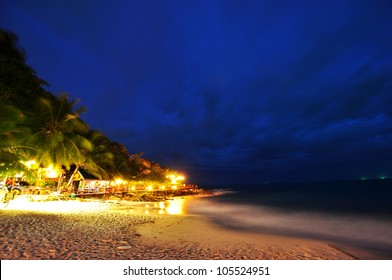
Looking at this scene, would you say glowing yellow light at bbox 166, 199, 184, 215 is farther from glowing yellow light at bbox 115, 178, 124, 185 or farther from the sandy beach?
glowing yellow light at bbox 115, 178, 124, 185

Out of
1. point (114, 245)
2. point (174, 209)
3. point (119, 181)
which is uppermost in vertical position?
point (119, 181)

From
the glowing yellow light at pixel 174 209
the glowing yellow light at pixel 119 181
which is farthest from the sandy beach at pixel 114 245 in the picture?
the glowing yellow light at pixel 119 181

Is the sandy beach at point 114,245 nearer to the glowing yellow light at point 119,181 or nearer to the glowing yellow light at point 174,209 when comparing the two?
the glowing yellow light at point 174,209

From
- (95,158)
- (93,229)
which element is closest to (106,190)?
(95,158)

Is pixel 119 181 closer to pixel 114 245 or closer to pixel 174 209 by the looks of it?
pixel 174 209

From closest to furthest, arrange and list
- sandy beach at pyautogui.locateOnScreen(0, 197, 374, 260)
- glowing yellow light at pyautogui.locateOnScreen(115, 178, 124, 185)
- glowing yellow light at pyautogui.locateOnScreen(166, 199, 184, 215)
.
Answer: sandy beach at pyautogui.locateOnScreen(0, 197, 374, 260), glowing yellow light at pyautogui.locateOnScreen(166, 199, 184, 215), glowing yellow light at pyautogui.locateOnScreen(115, 178, 124, 185)

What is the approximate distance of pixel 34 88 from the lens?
1642 cm

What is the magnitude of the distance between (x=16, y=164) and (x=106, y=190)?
71.4ft

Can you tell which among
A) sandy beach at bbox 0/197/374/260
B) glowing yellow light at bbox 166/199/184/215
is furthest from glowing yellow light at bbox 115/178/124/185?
sandy beach at bbox 0/197/374/260

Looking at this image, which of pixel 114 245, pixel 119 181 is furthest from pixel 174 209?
pixel 119 181

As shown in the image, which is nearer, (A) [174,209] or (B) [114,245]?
(B) [114,245]

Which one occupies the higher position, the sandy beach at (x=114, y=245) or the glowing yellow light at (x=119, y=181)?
the glowing yellow light at (x=119, y=181)
